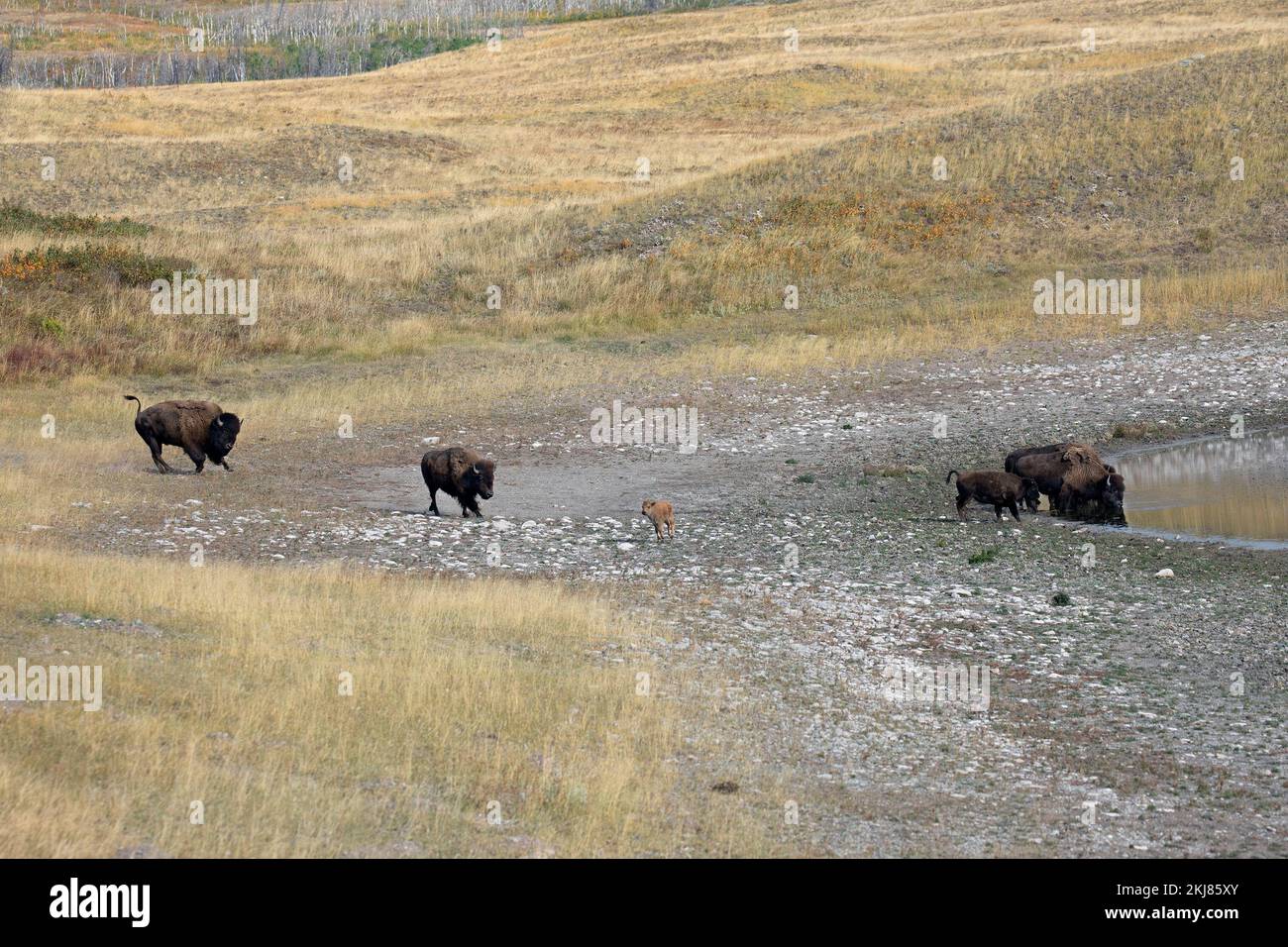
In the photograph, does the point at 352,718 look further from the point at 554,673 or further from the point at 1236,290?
the point at 1236,290

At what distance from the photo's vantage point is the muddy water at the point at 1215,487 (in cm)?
1861

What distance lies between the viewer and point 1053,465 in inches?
756

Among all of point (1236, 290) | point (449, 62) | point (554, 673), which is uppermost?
point (449, 62)

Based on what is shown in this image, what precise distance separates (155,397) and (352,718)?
18736 mm

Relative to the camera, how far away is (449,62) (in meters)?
114

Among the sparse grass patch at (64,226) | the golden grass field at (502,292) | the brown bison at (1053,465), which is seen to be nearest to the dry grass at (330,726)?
the golden grass field at (502,292)

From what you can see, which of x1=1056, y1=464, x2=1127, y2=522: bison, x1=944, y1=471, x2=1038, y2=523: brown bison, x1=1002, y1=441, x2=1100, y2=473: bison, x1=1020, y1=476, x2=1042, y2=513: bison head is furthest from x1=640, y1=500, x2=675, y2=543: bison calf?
x1=1056, y1=464, x2=1127, y2=522: bison

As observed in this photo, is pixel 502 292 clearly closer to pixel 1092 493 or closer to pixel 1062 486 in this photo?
pixel 1062 486

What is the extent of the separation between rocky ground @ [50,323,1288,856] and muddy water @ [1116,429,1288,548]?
0.83 meters

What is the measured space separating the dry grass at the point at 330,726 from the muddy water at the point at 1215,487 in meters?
8.65

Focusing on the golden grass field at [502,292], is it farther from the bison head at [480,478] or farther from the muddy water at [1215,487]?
the muddy water at [1215,487]

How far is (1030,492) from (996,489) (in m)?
0.66

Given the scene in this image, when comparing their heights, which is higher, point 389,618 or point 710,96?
point 710,96
